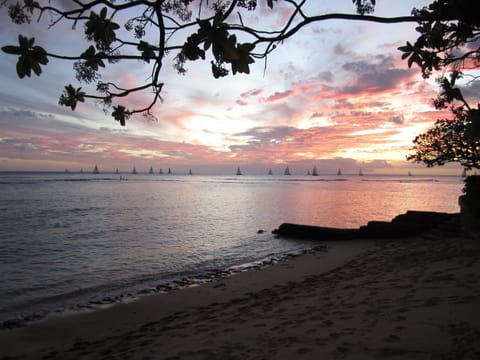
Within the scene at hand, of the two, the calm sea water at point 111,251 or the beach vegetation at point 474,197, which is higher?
the beach vegetation at point 474,197

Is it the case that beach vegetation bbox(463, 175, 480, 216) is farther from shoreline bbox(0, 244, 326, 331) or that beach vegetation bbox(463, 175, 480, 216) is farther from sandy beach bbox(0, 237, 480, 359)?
shoreline bbox(0, 244, 326, 331)

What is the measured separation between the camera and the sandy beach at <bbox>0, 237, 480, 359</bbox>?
4098mm

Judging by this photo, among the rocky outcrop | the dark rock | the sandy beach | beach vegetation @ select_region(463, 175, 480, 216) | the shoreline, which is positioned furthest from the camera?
the dark rock

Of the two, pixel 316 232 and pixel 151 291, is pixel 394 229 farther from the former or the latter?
pixel 151 291

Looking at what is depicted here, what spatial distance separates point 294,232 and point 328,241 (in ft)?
7.72

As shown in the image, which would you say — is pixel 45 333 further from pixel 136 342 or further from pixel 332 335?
pixel 332 335

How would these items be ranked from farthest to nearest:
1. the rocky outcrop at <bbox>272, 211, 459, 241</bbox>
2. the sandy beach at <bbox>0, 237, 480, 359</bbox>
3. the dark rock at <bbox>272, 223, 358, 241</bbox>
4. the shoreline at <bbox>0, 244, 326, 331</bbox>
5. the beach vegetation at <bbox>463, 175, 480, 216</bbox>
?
1. the dark rock at <bbox>272, 223, 358, 241</bbox>
2. the rocky outcrop at <bbox>272, 211, 459, 241</bbox>
3. the beach vegetation at <bbox>463, 175, 480, 216</bbox>
4. the shoreline at <bbox>0, 244, 326, 331</bbox>
5. the sandy beach at <bbox>0, 237, 480, 359</bbox>

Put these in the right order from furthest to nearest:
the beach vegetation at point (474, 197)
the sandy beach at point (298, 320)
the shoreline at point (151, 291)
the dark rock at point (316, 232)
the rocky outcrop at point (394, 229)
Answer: the dark rock at point (316, 232) < the rocky outcrop at point (394, 229) < the beach vegetation at point (474, 197) < the shoreline at point (151, 291) < the sandy beach at point (298, 320)

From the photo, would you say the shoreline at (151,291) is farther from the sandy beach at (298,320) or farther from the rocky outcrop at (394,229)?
the rocky outcrop at (394,229)

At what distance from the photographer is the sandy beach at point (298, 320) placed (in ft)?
13.4

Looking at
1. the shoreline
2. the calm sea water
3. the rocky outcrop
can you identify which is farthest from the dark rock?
the shoreline

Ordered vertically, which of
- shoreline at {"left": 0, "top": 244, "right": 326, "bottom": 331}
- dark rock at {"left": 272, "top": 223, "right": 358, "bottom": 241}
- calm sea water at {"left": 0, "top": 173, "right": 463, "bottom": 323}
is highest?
dark rock at {"left": 272, "top": 223, "right": 358, "bottom": 241}

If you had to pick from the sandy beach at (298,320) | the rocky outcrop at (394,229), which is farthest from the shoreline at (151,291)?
the rocky outcrop at (394,229)

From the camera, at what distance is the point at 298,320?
5.62 metres
